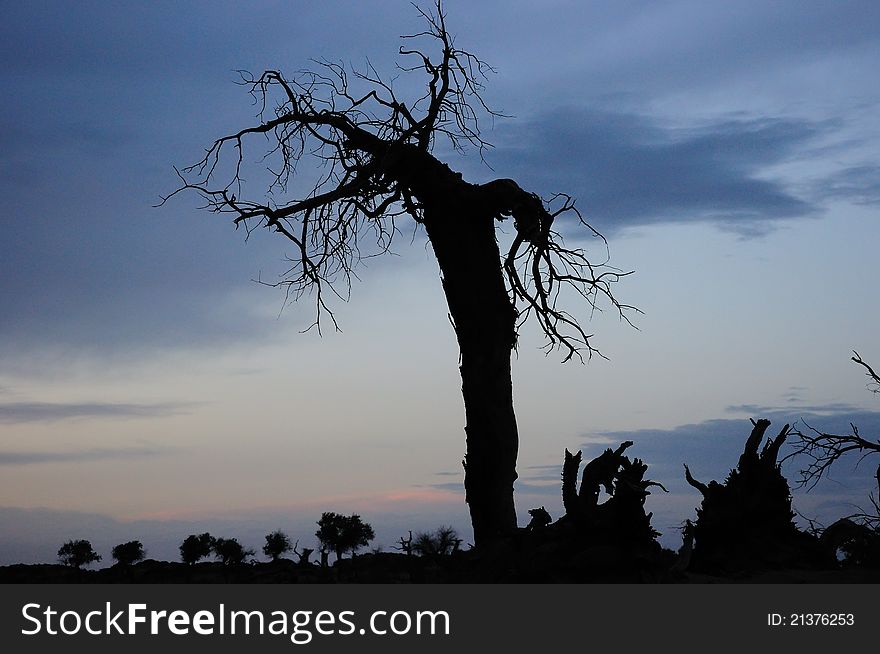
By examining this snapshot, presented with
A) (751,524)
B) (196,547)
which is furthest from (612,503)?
(196,547)

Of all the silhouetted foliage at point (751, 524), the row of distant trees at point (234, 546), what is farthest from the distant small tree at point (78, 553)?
the silhouetted foliage at point (751, 524)

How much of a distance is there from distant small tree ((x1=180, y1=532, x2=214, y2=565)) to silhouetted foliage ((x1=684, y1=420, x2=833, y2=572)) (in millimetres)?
6160

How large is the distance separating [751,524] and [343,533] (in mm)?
5144

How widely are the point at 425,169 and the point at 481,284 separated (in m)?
1.76

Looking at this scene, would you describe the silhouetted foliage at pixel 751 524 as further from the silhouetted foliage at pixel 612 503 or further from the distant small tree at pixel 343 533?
the distant small tree at pixel 343 533

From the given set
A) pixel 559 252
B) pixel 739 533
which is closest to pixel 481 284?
pixel 559 252

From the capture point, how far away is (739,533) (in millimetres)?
11719

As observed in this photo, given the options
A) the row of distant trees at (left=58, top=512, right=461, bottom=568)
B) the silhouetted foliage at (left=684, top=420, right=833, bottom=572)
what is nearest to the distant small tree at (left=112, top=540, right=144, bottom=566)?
the row of distant trees at (left=58, top=512, right=461, bottom=568)

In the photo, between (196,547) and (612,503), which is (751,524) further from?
(196,547)

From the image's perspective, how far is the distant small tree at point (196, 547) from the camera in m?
13.1

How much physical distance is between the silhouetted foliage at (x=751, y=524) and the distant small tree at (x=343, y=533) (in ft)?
13.8

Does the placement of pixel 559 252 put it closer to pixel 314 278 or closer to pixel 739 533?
pixel 314 278

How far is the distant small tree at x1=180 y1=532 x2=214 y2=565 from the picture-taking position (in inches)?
516

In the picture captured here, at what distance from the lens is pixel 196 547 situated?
1323 cm
